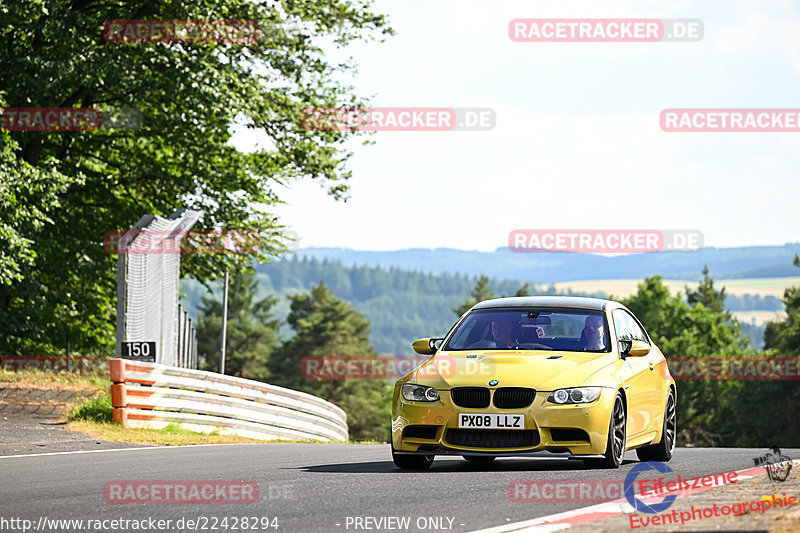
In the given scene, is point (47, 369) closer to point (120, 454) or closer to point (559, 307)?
point (120, 454)

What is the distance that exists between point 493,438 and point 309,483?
1.72 meters

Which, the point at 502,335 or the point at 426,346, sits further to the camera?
the point at 426,346

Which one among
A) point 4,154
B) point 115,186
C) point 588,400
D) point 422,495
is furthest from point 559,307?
point 115,186

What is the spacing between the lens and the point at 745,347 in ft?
351

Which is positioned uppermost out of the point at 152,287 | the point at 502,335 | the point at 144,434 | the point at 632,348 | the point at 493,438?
the point at 152,287

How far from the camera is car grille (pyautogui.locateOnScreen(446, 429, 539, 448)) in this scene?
9.86 m

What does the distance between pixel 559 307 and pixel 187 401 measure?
885cm

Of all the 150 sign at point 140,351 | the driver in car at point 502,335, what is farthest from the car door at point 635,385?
the 150 sign at point 140,351

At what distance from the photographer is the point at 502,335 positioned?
440 inches

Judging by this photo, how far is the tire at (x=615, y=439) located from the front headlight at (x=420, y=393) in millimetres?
1594

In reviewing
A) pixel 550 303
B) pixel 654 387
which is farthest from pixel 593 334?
pixel 654 387
